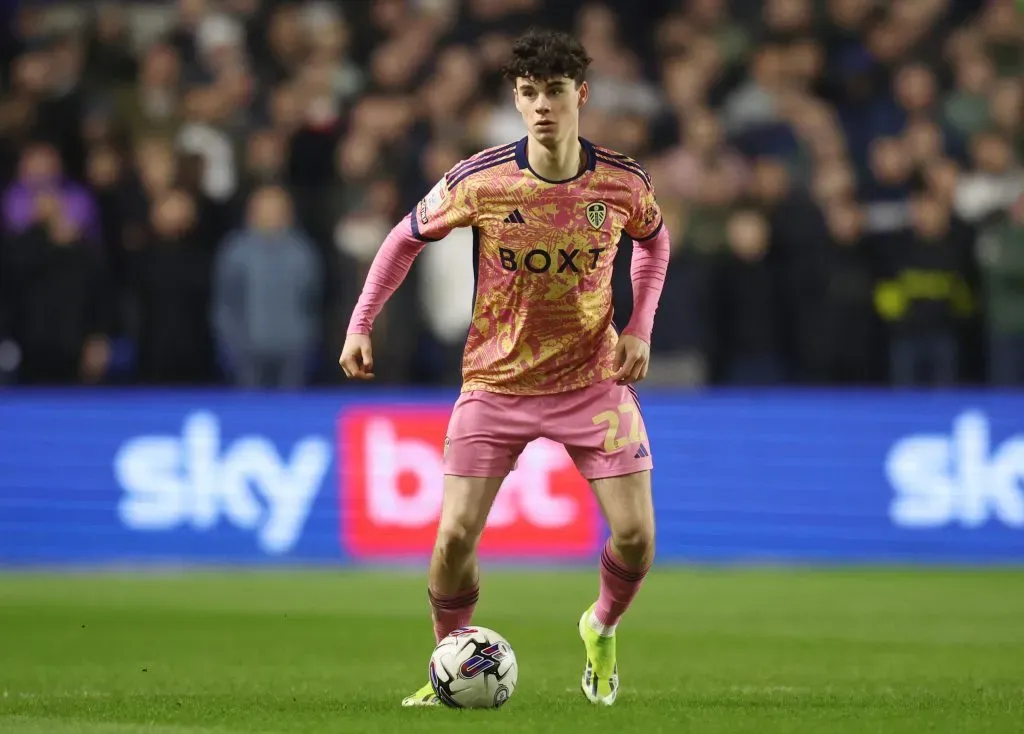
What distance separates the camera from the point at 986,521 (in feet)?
46.6

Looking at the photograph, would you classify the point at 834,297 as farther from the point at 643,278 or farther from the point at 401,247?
the point at 401,247

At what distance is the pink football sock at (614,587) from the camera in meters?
7.15

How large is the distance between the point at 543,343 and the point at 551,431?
13.4 inches

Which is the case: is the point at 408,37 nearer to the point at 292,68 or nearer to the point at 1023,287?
the point at 292,68

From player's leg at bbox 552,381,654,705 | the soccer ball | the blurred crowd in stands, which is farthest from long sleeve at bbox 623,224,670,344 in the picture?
the blurred crowd in stands

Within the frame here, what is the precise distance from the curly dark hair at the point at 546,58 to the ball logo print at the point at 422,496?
24.3ft

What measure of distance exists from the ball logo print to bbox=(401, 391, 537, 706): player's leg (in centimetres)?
684

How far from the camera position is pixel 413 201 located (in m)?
14.8

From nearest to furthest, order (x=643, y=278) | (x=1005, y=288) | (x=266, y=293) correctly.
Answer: (x=643, y=278) → (x=266, y=293) → (x=1005, y=288)

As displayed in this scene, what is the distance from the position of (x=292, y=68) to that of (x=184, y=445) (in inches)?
163

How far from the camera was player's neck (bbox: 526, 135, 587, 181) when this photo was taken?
22.6 ft

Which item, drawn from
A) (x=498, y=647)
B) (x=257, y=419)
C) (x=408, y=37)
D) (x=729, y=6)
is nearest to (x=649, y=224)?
(x=498, y=647)

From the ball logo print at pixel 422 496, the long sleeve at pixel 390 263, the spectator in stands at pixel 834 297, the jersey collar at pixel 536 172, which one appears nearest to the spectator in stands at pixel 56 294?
the ball logo print at pixel 422 496

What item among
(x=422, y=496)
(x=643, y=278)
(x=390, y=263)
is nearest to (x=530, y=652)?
(x=643, y=278)
